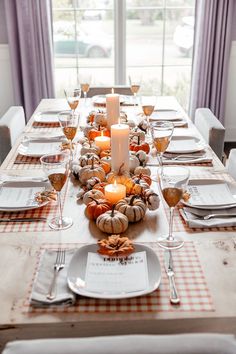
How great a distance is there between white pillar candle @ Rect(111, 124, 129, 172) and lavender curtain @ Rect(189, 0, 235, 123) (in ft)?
7.85

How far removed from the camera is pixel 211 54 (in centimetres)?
379

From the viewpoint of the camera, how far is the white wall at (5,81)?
3828 mm

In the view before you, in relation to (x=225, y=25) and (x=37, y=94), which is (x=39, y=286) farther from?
(x=225, y=25)

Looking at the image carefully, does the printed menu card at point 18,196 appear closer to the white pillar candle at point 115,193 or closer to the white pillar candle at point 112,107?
the white pillar candle at point 115,193

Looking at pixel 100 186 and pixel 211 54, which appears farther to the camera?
pixel 211 54

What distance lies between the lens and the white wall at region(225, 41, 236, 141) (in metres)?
3.96

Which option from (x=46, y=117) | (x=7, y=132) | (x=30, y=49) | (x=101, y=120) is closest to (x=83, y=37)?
(x=30, y=49)

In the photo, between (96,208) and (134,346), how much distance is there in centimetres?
61

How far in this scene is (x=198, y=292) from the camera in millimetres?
1073

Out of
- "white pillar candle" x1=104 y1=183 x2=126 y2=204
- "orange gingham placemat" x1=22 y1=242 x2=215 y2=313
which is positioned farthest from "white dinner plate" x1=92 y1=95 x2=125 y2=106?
"orange gingham placemat" x1=22 y1=242 x2=215 y2=313

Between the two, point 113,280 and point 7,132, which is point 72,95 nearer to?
point 7,132

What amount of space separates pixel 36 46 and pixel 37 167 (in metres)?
2.13

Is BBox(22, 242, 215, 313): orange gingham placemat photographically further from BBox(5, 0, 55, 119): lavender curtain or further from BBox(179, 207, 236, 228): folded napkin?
BBox(5, 0, 55, 119): lavender curtain

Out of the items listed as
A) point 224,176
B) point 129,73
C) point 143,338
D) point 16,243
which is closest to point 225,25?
point 129,73
